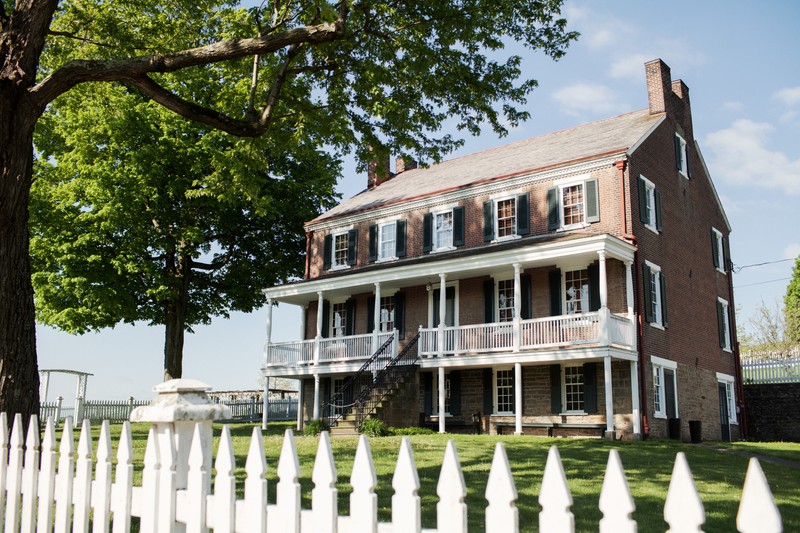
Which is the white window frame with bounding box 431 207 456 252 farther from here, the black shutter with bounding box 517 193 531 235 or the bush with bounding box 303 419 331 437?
the bush with bounding box 303 419 331 437

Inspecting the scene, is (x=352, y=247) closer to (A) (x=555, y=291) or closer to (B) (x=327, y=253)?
(B) (x=327, y=253)

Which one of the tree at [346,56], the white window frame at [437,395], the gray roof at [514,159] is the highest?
the gray roof at [514,159]

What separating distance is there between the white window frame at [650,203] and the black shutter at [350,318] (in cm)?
1132

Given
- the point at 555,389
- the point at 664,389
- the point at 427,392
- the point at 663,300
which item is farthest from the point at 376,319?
the point at 664,389

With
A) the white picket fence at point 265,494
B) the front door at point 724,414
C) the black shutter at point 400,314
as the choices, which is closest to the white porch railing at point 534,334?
the black shutter at point 400,314

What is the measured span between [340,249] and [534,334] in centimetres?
1100

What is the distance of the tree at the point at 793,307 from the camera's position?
143 feet

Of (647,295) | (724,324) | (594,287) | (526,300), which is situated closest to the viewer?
(647,295)

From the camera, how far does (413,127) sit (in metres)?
13.9

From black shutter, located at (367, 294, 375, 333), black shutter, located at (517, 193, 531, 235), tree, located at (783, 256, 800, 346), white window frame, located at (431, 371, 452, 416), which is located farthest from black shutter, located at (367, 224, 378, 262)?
tree, located at (783, 256, 800, 346)

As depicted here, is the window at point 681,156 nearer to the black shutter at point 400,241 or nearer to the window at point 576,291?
the window at point 576,291

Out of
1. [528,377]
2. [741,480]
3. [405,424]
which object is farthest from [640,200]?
[741,480]

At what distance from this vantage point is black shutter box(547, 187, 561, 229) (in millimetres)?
23281

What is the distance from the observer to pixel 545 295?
23.0 meters
